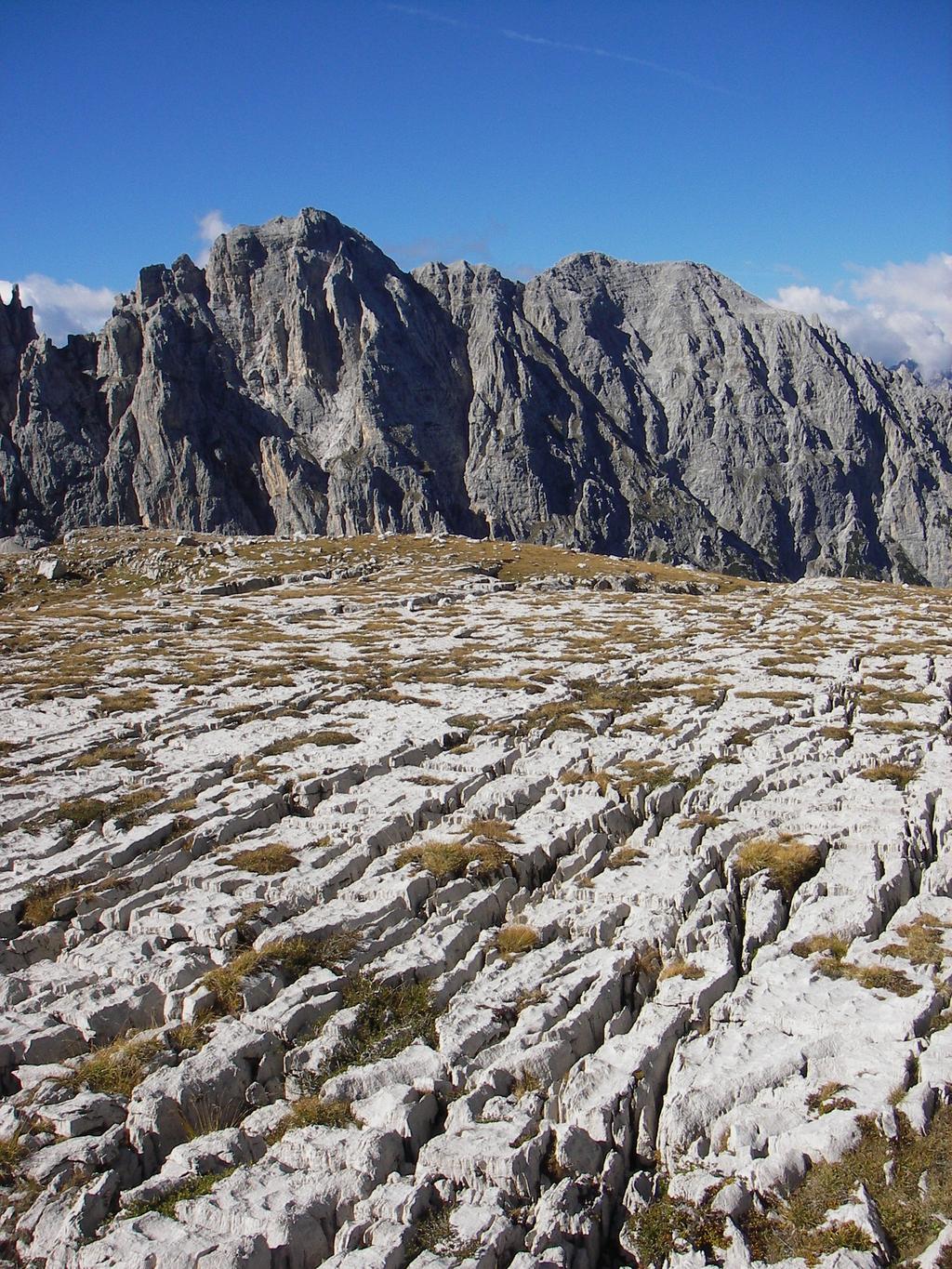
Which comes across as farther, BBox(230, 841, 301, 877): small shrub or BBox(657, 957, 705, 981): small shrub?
BBox(230, 841, 301, 877): small shrub

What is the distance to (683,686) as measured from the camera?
3391 cm

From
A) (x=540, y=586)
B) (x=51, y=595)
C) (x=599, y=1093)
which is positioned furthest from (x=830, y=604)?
(x=51, y=595)

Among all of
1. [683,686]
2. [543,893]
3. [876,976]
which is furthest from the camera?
[683,686]

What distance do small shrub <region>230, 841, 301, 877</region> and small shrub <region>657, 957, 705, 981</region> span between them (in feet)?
28.7

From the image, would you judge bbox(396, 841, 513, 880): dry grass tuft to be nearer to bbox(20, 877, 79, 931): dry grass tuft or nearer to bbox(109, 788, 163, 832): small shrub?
bbox(20, 877, 79, 931): dry grass tuft

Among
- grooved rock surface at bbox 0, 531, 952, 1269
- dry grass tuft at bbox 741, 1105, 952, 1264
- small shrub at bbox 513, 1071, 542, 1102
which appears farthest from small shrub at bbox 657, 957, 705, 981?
dry grass tuft at bbox 741, 1105, 952, 1264

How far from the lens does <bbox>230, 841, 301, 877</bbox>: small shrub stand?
1889 cm

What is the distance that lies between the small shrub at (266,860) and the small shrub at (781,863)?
10.3 meters

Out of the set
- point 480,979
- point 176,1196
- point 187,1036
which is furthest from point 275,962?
point 176,1196

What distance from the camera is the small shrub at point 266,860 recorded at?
18891 mm

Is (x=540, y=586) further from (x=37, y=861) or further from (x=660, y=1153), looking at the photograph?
(x=660, y=1153)

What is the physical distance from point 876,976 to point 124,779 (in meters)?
20.4

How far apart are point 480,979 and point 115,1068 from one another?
6.22 m

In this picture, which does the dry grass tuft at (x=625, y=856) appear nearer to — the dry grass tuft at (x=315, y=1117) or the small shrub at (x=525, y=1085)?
the small shrub at (x=525, y=1085)
